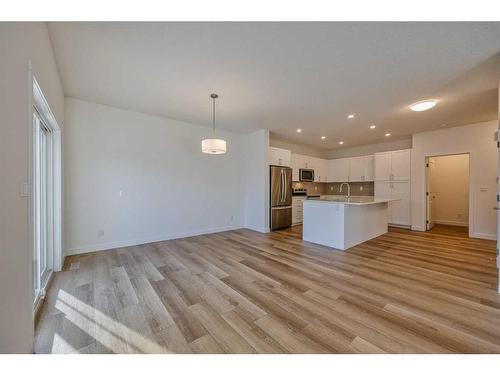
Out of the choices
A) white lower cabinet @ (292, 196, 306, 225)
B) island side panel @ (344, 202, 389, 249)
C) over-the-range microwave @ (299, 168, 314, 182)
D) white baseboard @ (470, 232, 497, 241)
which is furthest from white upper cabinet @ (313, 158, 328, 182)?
white baseboard @ (470, 232, 497, 241)

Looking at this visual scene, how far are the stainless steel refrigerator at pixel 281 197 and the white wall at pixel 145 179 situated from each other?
367 mm

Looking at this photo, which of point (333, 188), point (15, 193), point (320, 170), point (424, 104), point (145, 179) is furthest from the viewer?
point (333, 188)

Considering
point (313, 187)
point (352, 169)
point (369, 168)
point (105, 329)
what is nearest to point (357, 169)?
point (352, 169)

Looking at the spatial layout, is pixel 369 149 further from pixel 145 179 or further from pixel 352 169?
pixel 145 179

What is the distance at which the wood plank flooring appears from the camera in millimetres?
1559

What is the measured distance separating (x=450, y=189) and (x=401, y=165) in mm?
2192

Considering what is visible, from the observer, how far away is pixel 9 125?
1.21 m

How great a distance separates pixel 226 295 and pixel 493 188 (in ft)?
20.4

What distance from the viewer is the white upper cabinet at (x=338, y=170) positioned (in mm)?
7344

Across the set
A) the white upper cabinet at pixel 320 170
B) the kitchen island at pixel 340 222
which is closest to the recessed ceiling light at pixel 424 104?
the kitchen island at pixel 340 222

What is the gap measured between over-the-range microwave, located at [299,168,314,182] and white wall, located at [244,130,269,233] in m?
1.92

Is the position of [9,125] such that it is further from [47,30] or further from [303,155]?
[303,155]

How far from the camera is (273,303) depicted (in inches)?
82.5
